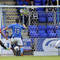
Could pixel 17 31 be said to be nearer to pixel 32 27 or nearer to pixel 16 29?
pixel 16 29

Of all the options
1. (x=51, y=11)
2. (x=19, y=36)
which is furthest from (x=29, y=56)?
(x=51, y=11)

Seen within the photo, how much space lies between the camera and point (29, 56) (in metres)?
7.31

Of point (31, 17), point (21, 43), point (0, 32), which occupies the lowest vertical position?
point (21, 43)

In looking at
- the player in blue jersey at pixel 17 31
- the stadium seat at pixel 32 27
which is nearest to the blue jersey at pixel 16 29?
the player in blue jersey at pixel 17 31

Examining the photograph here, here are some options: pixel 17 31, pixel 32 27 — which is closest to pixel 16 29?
pixel 17 31

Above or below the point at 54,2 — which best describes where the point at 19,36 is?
below

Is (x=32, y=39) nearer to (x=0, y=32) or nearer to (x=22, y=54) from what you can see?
(x=22, y=54)

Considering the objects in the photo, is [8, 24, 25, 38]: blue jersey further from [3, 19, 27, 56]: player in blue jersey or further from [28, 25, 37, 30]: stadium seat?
[28, 25, 37, 30]: stadium seat

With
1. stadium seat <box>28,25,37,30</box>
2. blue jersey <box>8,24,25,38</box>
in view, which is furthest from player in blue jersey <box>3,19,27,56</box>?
stadium seat <box>28,25,37,30</box>

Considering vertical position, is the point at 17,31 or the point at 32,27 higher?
the point at 32,27

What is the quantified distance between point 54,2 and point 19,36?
11.0 ft

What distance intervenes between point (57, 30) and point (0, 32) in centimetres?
209

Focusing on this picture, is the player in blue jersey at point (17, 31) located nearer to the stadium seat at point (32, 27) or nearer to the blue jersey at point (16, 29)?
the blue jersey at point (16, 29)

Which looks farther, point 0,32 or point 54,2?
point 54,2
